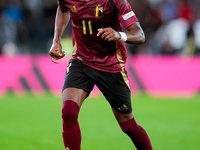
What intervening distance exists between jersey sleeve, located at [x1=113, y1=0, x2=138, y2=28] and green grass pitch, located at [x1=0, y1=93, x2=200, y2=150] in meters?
2.16

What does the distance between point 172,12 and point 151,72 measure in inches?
163

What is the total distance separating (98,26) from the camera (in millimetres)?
4648

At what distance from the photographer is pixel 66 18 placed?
514 centimetres

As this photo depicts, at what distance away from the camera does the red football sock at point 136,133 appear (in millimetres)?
4719

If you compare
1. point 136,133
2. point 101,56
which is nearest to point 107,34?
point 101,56

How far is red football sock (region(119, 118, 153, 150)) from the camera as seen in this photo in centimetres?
472

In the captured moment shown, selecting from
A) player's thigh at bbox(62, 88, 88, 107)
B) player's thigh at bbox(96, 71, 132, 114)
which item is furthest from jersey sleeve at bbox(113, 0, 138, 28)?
player's thigh at bbox(62, 88, 88, 107)

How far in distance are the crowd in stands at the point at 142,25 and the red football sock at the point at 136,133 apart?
881 centimetres

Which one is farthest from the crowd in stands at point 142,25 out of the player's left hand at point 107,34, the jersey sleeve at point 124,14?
the player's left hand at point 107,34

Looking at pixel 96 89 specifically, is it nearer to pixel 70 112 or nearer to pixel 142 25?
pixel 142 25

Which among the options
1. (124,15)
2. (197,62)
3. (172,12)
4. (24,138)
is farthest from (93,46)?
(172,12)

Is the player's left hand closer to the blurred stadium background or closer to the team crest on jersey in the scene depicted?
the team crest on jersey

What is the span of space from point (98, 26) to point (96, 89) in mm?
7760

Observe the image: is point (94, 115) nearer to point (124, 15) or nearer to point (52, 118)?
point (52, 118)
